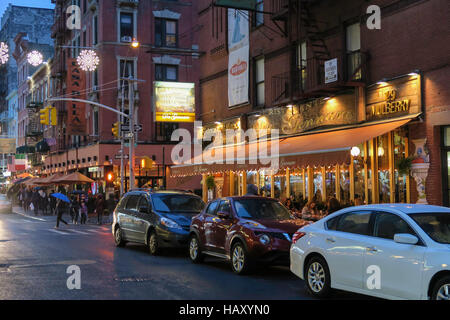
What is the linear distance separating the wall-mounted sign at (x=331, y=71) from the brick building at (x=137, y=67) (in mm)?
24524

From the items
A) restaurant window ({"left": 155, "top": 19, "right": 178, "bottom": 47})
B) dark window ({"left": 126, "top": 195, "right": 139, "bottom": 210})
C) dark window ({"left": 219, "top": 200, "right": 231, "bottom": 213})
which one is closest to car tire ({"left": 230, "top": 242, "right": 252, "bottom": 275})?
dark window ({"left": 219, "top": 200, "right": 231, "bottom": 213})

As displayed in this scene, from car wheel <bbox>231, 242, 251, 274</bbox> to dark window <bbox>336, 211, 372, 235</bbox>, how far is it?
3.09 meters

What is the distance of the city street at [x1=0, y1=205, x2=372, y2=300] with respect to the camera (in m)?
9.59

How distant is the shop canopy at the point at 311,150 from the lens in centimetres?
1612

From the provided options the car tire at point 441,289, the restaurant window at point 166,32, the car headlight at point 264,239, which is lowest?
the car tire at point 441,289

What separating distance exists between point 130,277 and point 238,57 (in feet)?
52.5

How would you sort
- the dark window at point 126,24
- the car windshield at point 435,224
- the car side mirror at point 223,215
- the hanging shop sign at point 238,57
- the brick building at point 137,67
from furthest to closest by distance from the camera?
the dark window at point 126,24 < the brick building at point 137,67 < the hanging shop sign at point 238,57 < the car side mirror at point 223,215 < the car windshield at point 435,224

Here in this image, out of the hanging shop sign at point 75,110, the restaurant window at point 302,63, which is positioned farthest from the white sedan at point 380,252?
the hanging shop sign at point 75,110

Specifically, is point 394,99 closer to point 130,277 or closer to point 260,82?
point 260,82

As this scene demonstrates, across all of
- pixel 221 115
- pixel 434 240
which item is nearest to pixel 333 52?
pixel 221 115

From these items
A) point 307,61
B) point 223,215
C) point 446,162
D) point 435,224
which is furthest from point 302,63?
point 435,224

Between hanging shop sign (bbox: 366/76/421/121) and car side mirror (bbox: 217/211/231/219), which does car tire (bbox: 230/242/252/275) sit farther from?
hanging shop sign (bbox: 366/76/421/121)

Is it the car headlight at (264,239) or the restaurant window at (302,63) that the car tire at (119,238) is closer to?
the car headlight at (264,239)

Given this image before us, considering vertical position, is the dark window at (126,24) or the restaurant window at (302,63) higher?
the dark window at (126,24)
